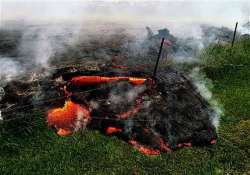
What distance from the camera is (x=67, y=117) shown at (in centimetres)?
1134

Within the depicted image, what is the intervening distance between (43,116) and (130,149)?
259cm

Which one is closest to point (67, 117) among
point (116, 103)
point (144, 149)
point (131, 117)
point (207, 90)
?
point (116, 103)

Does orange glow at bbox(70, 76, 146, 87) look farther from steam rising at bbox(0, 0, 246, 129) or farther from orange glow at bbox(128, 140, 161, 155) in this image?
orange glow at bbox(128, 140, 161, 155)

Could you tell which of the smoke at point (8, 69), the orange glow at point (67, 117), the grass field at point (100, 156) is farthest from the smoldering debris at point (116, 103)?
the grass field at point (100, 156)

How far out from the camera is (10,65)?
44.3ft

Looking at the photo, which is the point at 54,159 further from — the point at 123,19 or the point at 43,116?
the point at 123,19

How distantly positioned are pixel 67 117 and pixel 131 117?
182cm

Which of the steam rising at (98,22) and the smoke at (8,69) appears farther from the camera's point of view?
the steam rising at (98,22)

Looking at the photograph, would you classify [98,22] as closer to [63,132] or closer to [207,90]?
[207,90]

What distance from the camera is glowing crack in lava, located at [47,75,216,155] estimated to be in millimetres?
11234

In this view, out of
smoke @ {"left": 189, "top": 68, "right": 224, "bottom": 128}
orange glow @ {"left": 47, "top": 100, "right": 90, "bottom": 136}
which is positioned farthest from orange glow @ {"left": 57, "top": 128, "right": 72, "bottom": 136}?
smoke @ {"left": 189, "top": 68, "right": 224, "bottom": 128}

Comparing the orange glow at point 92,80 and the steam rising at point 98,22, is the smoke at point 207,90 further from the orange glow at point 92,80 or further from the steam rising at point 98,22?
the orange glow at point 92,80

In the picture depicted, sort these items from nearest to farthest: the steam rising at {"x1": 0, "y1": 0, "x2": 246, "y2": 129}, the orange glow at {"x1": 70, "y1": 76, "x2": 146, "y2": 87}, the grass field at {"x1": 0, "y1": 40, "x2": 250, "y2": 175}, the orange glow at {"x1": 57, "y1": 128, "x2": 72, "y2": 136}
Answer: the grass field at {"x1": 0, "y1": 40, "x2": 250, "y2": 175}
the orange glow at {"x1": 57, "y1": 128, "x2": 72, "y2": 136}
the orange glow at {"x1": 70, "y1": 76, "x2": 146, "y2": 87}
the steam rising at {"x1": 0, "y1": 0, "x2": 246, "y2": 129}

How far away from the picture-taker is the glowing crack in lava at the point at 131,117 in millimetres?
11234
